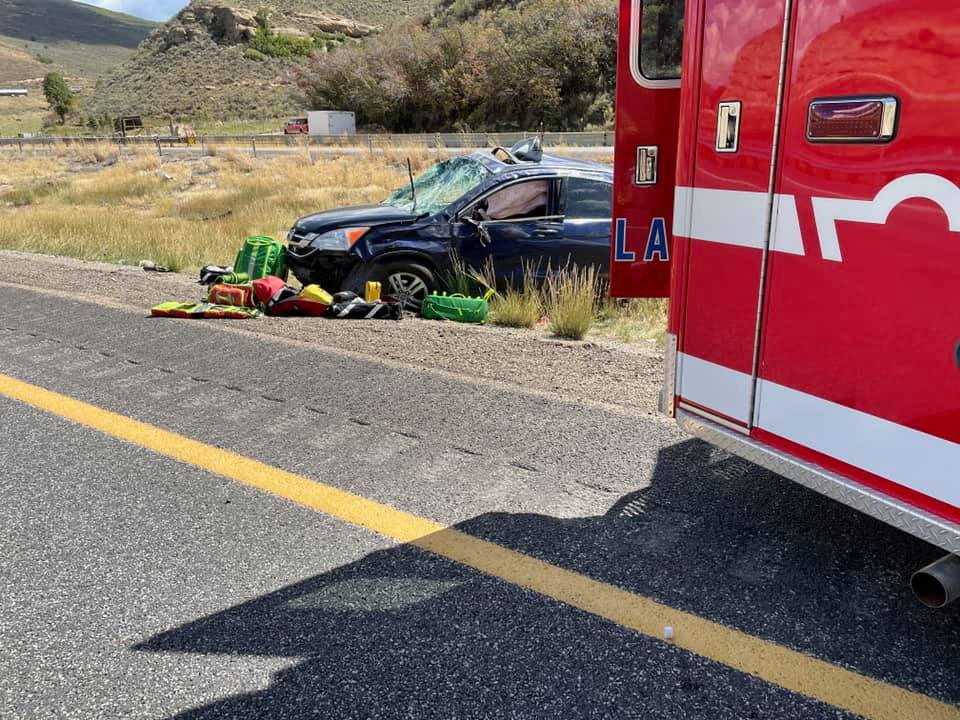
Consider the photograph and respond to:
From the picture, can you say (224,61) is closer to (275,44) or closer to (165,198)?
(275,44)

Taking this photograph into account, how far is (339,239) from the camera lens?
295 inches

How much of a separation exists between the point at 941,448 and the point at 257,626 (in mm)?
2197

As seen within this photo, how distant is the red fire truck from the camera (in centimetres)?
210

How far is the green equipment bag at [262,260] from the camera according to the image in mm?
7957

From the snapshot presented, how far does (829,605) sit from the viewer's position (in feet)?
8.56

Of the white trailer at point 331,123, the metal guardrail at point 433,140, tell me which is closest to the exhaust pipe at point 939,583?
the metal guardrail at point 433,140

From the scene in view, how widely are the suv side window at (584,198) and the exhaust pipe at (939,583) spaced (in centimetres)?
566

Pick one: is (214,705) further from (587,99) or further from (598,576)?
(587,99)

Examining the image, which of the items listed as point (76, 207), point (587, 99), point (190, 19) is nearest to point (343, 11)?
point (190, 19)

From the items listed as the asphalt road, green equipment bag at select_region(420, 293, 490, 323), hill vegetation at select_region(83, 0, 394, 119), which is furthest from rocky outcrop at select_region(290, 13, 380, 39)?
the asphalt road

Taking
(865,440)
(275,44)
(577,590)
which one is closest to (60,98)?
(275,44)

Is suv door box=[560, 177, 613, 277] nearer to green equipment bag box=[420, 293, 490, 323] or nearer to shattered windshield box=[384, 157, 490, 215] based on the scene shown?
shattered windshield box=[384, 157, 490, 215]

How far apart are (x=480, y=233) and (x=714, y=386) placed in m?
4.80

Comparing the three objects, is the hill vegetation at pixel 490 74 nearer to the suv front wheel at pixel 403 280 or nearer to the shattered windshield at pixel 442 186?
the shattered windshield at pixel 442 186
